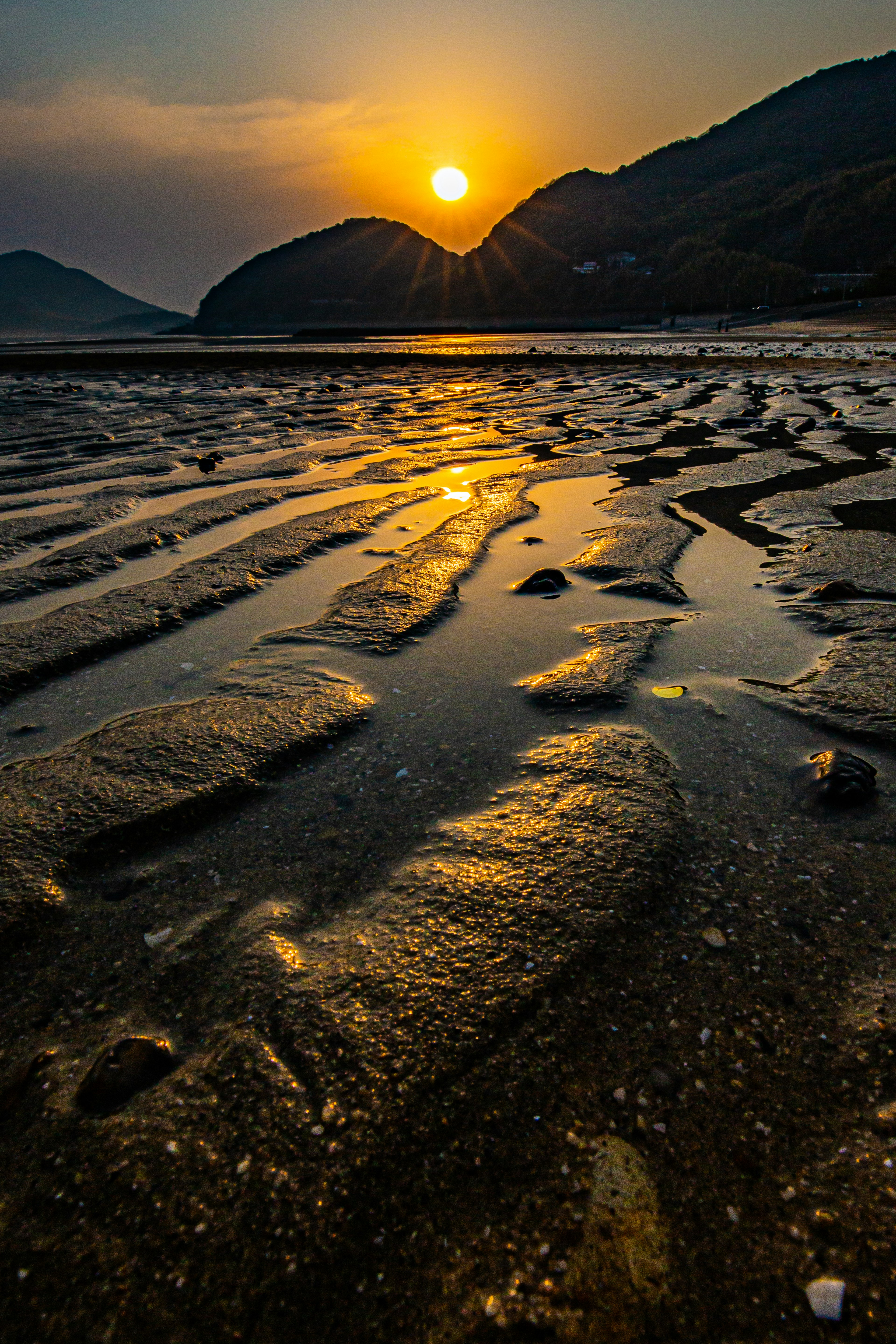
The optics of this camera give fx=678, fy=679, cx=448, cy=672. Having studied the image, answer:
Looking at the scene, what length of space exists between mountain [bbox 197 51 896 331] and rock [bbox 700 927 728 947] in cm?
6684

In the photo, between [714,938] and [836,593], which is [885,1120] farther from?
[836,593]

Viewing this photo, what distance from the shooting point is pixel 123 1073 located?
123 centimetres

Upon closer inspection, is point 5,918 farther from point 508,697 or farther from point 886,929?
point 886,929

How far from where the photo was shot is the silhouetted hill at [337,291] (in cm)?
13612

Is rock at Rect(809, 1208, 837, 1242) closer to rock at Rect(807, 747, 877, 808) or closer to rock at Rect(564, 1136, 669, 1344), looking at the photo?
rock at Rect(564, 1136, 669, 1344)

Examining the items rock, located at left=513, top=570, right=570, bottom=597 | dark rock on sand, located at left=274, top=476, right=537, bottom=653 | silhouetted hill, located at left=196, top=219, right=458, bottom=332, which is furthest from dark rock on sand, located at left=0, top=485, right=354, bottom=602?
silhouetted hill, located at left=196, top=219, right=458, bottom=332

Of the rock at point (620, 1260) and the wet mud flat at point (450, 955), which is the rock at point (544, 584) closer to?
the wet mud flat at point (450, 955)

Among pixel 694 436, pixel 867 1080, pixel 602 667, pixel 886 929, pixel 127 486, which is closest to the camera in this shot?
pixel 867 1080

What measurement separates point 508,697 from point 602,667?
17.2 inches

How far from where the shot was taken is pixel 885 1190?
1.06 m

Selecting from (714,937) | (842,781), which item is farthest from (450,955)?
(842,781)

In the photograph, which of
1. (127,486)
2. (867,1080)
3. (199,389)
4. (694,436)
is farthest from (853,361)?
(867,1080)

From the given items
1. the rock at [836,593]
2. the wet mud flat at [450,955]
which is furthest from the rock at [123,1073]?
the rock at [836,593]

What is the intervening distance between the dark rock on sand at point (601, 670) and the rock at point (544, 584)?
0.47 m
